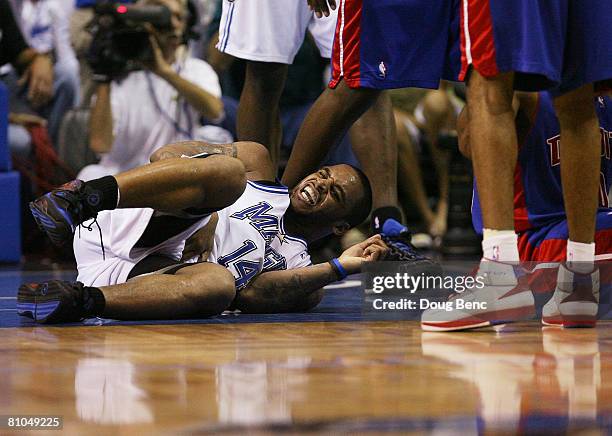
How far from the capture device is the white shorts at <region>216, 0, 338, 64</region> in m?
3.42

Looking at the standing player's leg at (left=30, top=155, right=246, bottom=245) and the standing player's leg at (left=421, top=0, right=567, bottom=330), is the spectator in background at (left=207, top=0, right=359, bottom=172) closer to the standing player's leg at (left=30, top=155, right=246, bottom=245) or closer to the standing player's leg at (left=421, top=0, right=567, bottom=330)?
the standing player's leg at (left=30, top=155, right=246, bottom=245)

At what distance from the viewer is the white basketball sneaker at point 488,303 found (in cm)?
227

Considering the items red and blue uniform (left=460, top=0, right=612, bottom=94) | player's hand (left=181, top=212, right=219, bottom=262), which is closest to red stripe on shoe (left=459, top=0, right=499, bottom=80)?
red and blue uniform (left=460, top=0, right=612, bottom=94)

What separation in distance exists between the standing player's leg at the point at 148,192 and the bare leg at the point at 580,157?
0.78m

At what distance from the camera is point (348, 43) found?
2.75 meters

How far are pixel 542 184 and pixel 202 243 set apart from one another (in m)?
0.96

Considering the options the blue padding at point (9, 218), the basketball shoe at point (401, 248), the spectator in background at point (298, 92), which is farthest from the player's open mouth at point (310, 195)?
the blue padding at point (9, 218)

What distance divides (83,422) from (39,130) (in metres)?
4.32

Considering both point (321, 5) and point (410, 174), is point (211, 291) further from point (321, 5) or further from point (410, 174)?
point (410, 174)

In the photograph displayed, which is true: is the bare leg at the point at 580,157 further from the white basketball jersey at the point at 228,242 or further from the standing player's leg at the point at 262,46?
the standing player's leg at the point at 262,46

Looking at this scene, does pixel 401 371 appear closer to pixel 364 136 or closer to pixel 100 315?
pixel 100 315

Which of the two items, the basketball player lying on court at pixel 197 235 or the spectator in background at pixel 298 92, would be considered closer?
the basketball player lying on court at pixel 197 235

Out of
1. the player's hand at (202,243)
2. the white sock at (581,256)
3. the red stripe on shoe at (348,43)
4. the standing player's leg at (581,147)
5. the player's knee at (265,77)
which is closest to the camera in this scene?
the standing player's leg at (581,147)

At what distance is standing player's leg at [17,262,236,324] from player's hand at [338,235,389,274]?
370mm
